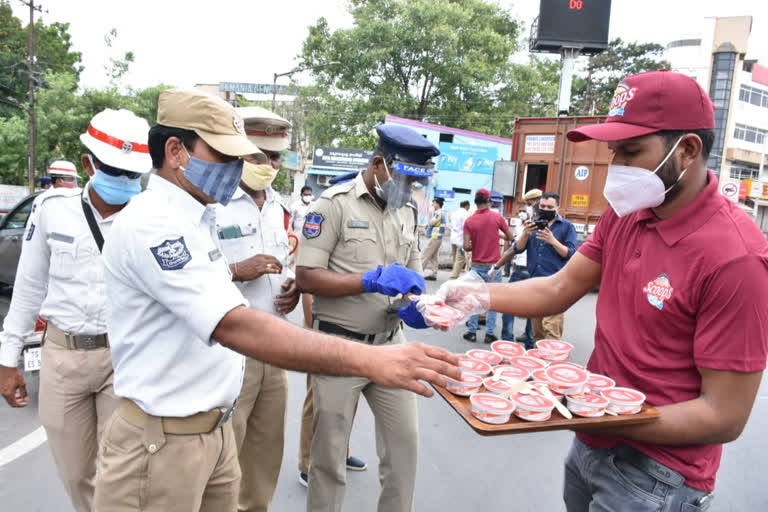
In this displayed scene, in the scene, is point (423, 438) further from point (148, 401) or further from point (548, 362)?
point (148, 401)

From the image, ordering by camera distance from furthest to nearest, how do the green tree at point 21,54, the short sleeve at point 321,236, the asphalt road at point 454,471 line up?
the green tree at point 21,54, the asphalt road at point 454,471, the short sleeve at point 321,236

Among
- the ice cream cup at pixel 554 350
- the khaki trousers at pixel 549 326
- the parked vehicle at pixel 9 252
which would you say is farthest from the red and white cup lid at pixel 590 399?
the parked vehicle at pixel 9 252

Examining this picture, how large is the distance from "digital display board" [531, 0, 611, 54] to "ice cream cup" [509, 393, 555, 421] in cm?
2203

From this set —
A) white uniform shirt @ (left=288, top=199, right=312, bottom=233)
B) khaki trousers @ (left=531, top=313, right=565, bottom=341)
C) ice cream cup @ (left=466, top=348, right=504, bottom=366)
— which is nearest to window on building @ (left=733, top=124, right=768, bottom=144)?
white uniform shirt @ (left=288, top=199, right=312, bottom=233)

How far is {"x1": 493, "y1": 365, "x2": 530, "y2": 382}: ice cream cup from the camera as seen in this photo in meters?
1.73

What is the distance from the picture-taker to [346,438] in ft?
8.32

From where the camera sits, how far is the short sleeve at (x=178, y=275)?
142 centimetres

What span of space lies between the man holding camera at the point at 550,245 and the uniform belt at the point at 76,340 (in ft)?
15.8

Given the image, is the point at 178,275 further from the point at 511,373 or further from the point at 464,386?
the point at 511,373

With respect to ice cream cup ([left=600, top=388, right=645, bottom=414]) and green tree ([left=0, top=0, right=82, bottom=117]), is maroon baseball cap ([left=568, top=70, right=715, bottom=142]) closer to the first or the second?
ice cream cup ([left=600, top=388, right=645, bottom=414])

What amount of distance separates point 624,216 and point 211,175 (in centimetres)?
146

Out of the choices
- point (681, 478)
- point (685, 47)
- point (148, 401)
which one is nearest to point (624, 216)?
point (681, 478)

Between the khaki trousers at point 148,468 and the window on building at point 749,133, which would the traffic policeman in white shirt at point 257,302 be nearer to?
the khaki trousers at point 148,468

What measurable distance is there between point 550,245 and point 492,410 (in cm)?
498
